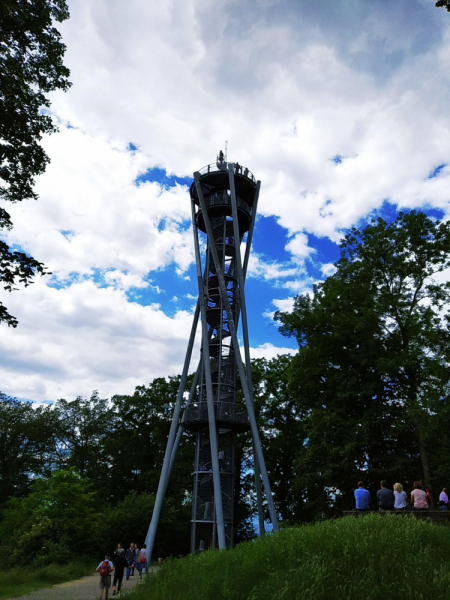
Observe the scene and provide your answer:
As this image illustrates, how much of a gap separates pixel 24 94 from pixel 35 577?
15.7m

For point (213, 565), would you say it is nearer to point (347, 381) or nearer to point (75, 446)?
point (347, 381)

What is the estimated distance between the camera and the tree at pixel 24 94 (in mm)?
8219

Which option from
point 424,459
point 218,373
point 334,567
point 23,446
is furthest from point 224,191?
point 23,446

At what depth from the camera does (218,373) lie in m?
20.0

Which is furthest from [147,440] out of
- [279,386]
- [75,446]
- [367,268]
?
[367,268]

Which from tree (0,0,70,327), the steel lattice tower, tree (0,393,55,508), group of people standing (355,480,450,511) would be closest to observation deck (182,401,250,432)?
the steel lattice tower

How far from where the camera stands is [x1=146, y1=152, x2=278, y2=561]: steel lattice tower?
1777cm

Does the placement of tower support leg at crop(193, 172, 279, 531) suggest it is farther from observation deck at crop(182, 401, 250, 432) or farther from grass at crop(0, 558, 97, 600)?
grass at crop(0, 558, 97, 600)

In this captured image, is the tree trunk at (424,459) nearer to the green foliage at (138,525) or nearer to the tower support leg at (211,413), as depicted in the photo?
the tower support leg at (211,413)

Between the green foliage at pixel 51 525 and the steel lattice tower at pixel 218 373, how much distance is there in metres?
6.50

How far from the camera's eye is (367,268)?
20859 millimetres

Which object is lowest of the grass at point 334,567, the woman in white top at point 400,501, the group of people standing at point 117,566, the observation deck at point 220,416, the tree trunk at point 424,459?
the group of people standing at point 117,566

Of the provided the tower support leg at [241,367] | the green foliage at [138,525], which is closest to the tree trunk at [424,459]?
the tower support leg at [241,367]

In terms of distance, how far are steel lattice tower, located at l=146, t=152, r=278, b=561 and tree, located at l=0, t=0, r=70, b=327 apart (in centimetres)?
1054
